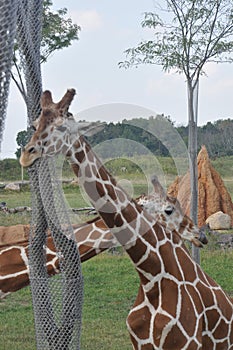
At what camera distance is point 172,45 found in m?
8.25

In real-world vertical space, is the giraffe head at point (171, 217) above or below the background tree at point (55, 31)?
below

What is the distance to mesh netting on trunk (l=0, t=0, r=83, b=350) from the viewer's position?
13.1ft

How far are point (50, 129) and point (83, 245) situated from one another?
5.16 feet

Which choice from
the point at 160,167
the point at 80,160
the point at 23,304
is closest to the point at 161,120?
the point at 160,167

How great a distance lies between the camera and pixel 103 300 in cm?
839

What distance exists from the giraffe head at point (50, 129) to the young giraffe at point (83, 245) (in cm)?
122

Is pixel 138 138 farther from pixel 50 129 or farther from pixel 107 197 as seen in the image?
pixel 50 129

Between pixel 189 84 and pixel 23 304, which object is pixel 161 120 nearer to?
pixel 189 84

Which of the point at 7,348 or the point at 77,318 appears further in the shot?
the point at 7,348

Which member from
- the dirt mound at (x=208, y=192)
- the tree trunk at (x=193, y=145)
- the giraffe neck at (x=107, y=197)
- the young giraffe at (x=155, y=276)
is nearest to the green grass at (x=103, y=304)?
the tree trunk at (x=193, y=145)

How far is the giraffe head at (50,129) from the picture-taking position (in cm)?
373

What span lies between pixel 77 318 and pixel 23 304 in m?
4.41

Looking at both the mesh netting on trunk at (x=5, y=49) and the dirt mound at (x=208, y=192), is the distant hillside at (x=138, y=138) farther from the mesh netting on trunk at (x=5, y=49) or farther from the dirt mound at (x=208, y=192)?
the dirt mound at (x=208, y=192)

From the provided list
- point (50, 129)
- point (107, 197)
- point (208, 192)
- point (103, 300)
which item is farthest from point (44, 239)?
point (208, 192)
